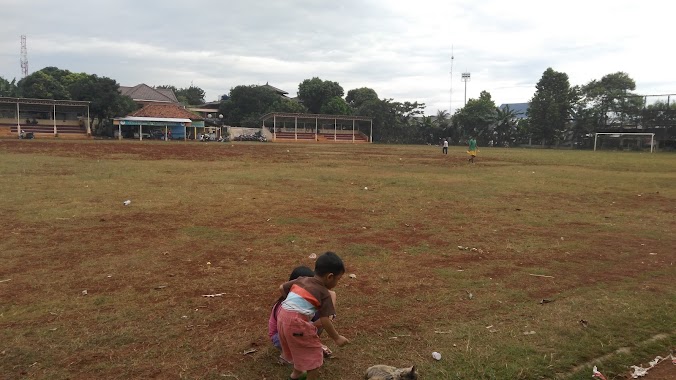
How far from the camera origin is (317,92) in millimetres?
74812

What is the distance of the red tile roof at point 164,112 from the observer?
188 feet

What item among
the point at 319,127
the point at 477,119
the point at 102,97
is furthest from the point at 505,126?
the point at 102,97

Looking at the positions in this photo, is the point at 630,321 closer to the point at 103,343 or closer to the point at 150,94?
the point at 103,343

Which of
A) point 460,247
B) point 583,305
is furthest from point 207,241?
point 583,305

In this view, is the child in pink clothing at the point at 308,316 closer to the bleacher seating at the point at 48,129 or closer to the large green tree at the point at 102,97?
the large green tree at the point at 102,97

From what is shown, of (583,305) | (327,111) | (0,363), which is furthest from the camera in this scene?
(327,111)

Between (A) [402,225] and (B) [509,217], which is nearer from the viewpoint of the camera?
(A) [402,225]

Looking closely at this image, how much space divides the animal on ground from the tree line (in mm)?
59422

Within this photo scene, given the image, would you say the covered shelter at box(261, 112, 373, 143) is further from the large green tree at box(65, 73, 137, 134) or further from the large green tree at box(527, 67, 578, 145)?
the large green tree at box(527, 67, 578, 145)

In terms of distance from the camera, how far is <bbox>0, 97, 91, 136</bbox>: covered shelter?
52312 millimetres

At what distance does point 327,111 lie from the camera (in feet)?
240

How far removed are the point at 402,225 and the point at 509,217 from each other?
2.52m

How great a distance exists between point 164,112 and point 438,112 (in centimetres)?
4394

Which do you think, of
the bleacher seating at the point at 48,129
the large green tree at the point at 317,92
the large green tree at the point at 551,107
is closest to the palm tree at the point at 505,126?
the large green tree at the point at 551,107
